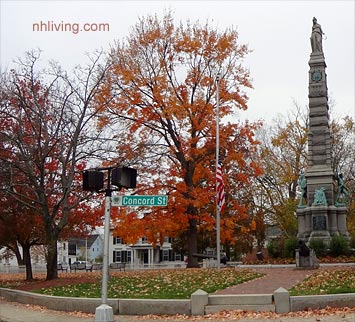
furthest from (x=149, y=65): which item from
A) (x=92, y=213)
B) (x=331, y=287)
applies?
(x=331, y=287)

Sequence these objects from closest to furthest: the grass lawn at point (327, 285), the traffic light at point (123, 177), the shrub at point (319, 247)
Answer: the traffic light at point (123, 177), the grass lawn at point (327, 285), the shrub at point (319, 247)

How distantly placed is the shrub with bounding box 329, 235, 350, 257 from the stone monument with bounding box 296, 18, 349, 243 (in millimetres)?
988

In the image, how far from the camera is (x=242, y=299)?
43.8ft

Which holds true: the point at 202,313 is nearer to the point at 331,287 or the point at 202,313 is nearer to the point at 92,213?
the point at 331,287

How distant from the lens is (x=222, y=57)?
31.4 metres

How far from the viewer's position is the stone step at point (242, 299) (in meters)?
13.1

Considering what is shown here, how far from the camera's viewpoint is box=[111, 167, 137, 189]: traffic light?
11.8 metres

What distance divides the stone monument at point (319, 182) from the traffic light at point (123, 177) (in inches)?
738

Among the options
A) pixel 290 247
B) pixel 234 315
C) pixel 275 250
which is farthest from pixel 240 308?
pixel 275 250

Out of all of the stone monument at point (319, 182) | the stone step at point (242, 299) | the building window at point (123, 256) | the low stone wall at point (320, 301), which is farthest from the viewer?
the building window at point (123, 256)

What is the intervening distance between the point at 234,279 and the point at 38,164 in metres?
10.3

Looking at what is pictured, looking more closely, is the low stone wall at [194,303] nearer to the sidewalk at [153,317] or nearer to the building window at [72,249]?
the sidewalk at [153,317]

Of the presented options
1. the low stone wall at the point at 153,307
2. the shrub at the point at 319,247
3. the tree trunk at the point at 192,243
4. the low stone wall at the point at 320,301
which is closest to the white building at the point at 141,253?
the tree trunk at the point at 192,243

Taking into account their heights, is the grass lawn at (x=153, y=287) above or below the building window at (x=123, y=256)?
above
